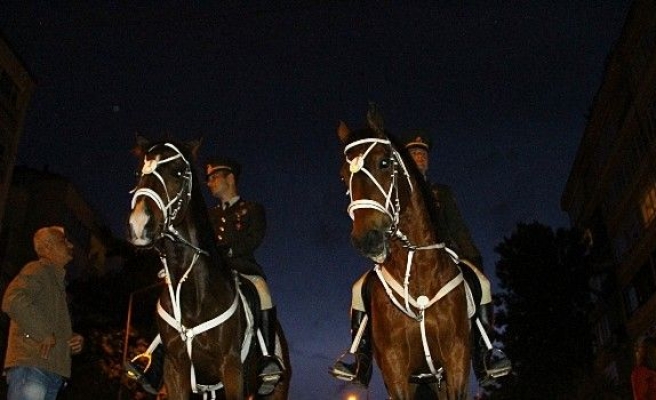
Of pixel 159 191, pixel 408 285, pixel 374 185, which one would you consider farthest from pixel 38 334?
pixel 408 285

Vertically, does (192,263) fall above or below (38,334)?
Answer: above

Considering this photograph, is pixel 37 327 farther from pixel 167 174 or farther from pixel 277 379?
pixel 277 379

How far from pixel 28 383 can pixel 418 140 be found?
5599mm

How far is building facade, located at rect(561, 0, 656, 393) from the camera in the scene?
131ft

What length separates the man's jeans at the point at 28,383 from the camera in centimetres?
687

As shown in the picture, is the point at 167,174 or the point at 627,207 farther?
the point at 627,207

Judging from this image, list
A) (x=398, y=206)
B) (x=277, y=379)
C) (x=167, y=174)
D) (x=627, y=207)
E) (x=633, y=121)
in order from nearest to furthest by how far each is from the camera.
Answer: (x=398, y=206)
(x=167, y=174)
(x=277, y=379)
(x=633, y=121)
(x=627, y=207)

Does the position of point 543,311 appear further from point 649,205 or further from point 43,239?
point 43,239

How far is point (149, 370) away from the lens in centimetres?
811

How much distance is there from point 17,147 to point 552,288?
36.4 meters

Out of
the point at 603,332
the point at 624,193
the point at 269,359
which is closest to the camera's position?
the point at 269,359

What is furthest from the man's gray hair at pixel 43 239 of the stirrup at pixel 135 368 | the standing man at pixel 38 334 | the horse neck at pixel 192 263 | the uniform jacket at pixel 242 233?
the uniform jacket at pixel 242 233

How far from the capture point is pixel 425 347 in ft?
23.6

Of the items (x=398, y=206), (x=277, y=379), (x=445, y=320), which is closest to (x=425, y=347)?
(x=445, y=320)
